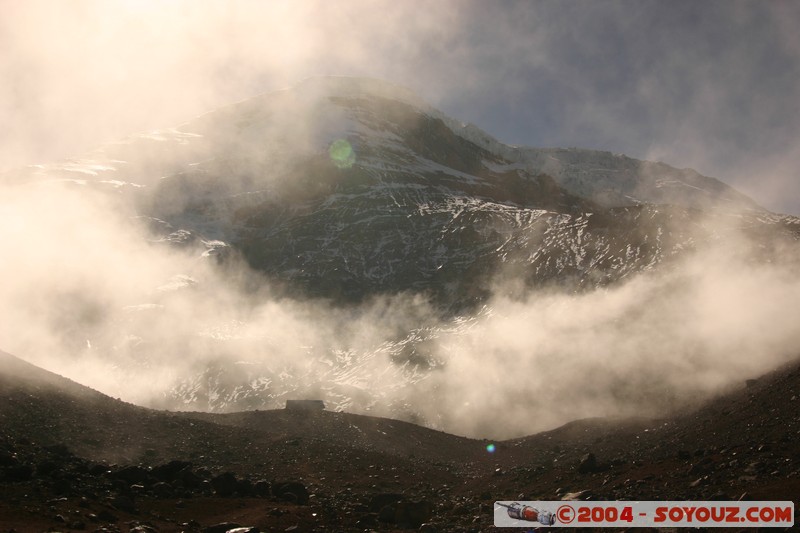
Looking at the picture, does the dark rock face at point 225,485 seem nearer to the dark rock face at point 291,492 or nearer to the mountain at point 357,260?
the dark rock face at point 291,492

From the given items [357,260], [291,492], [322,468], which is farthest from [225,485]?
[357,260]

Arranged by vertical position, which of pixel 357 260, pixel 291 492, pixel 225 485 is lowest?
pixel 291 492

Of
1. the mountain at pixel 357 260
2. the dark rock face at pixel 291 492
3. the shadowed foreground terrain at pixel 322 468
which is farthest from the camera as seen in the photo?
the mountain at pixel 357 260

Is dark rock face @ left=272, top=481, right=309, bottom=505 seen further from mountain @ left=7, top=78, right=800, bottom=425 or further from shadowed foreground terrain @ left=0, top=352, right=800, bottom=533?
mountain @ left=7, top=78, right=800, bottom=425

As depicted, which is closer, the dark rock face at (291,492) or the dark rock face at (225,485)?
the dark rock face at (225,485)

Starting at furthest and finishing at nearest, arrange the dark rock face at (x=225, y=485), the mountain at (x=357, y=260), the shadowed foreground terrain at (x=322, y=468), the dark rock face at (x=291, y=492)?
the mountain at (x=357, y=260), the dark rock face at (x=291, y=492), the dark rock face at (x=225, y=485), the shadowed foreground terrain at (x=322, y=468)

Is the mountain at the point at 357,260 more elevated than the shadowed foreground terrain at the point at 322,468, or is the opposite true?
the mountain at the point at 357,260

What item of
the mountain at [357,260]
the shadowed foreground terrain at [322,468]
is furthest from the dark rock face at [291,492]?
the mountain at [357,260]

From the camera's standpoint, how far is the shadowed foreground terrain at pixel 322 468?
24.3m

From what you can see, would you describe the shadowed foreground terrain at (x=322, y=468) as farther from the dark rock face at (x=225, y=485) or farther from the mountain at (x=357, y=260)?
the mountain at (x=357, y=260)

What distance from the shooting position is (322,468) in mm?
41125

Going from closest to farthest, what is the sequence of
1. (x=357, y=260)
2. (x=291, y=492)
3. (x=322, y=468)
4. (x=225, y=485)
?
1. (x=225, y=485)
2. (x=291, y=492)
3. (x=322, y=468)
4. (x=357, y=260)

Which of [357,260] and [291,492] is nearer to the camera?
[291,492]

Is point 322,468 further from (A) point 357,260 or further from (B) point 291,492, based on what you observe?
(A) point 357,260
